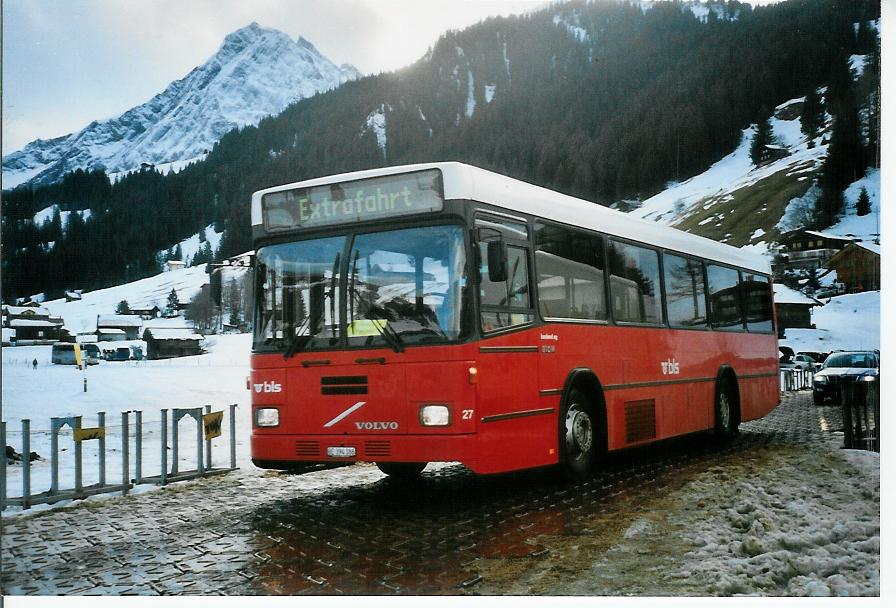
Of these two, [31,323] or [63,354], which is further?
[63,354]

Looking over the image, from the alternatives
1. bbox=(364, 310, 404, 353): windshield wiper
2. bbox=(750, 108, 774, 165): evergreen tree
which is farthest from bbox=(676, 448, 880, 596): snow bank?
bbox=(750, 108, 774, 165): evergreen tree

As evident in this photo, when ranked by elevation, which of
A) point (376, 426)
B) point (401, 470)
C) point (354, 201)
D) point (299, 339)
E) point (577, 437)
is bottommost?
point (401, 470)

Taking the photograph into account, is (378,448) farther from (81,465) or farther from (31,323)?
(31,323)

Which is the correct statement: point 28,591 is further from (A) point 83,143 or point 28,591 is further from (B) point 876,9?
(B) point 876,9

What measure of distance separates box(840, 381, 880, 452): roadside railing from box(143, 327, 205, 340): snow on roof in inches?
320

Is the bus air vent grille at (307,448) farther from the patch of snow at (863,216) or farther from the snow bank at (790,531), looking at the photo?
the patch of snow at (863,216)

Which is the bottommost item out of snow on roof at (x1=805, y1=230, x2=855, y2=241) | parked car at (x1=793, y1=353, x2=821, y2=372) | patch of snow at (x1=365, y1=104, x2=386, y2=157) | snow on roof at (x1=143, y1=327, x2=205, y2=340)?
parked car at (x1=793, y1=353, x2=821, y2=372)

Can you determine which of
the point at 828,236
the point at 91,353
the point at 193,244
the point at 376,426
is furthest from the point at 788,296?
the point at 91,353

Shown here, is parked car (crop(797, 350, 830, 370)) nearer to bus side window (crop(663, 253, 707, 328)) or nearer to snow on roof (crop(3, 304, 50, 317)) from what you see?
bus side window (crop(663, 253, 707, 328))

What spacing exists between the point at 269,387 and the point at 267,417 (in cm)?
28

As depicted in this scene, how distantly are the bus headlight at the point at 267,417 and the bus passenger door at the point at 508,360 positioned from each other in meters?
1.95

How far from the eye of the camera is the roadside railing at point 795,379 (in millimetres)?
13417

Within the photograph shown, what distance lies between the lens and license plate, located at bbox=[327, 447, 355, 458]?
23.0ft

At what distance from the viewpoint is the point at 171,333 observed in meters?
11.9
